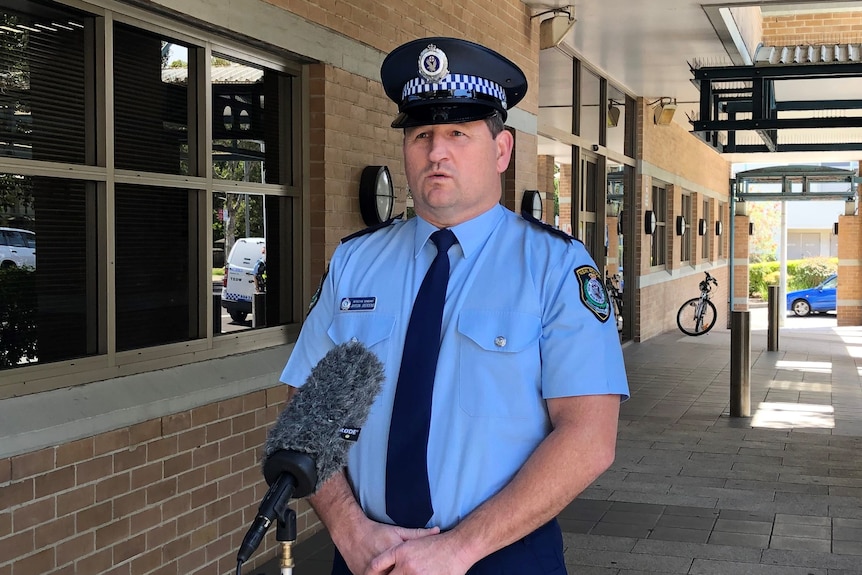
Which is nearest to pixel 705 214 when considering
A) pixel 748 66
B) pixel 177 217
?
pixel 748 66

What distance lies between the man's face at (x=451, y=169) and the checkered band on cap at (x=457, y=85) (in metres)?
0.06

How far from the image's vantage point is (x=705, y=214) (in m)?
22.8

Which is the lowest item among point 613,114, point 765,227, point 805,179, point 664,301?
point 664,301

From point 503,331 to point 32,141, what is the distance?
231cm

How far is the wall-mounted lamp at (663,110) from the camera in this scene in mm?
14734

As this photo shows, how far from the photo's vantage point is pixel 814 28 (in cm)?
1226

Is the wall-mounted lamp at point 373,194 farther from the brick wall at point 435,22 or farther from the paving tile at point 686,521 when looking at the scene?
the paving tile at point 686,521

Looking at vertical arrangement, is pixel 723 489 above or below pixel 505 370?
below

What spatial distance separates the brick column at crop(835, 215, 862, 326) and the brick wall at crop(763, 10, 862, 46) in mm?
13963

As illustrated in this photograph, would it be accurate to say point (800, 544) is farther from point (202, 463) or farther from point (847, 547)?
point (202, 463)

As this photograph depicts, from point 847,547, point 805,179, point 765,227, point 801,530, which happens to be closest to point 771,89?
point 801,530

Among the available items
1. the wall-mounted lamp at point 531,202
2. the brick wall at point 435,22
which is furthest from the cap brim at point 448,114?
the wall-mounted lamp at point 531,202

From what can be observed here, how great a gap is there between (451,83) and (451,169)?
0.55 feet

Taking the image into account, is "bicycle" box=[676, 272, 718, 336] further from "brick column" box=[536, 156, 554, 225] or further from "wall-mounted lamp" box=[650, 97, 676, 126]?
"brick column" box=[536, 156, 554, 225]
